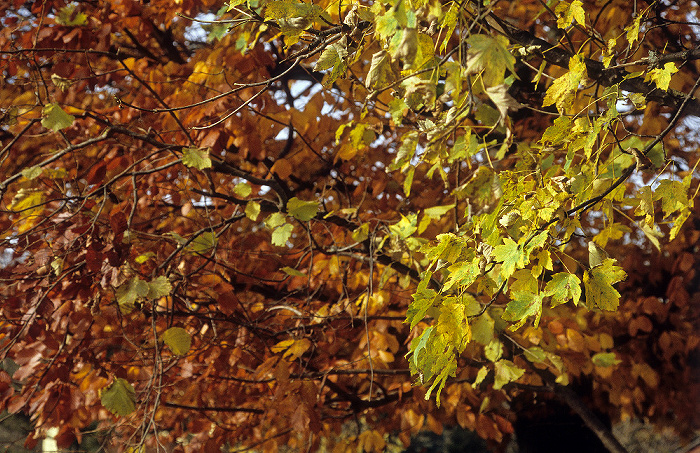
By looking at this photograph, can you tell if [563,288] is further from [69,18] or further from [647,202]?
[69,18]

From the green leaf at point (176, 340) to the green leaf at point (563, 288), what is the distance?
5.04 feet

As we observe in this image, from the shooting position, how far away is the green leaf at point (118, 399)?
217cm

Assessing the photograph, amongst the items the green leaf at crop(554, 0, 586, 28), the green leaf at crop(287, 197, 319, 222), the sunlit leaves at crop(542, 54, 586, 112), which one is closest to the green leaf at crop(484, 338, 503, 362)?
the green leaf at crop(287, 197, 319, 222)

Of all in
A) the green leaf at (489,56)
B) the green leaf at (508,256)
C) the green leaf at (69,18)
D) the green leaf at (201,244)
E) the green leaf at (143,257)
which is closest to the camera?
the green leaf at (489,56)

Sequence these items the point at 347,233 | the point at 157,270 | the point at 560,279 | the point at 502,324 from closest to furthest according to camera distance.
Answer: the point at 560,279, the point at 502,324, the point at 157,270, the point at 347,233

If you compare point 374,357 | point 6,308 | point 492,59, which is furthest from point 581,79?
point 6,308

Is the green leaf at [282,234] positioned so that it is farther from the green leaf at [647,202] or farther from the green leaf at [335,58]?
the green leaf at [647,202]

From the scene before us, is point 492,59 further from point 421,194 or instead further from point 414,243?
point 421,194

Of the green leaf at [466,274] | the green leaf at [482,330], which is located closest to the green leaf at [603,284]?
the green leaf at [466,274]

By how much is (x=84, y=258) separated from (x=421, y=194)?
2.25 metres

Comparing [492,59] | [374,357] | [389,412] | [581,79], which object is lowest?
[389,412]

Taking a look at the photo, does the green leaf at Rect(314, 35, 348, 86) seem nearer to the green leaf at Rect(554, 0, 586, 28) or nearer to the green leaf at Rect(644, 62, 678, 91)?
the green leaf at Rect(554, 0, 586, 28)

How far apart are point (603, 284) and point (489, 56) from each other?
0.66m

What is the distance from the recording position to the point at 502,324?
2.30 meters
